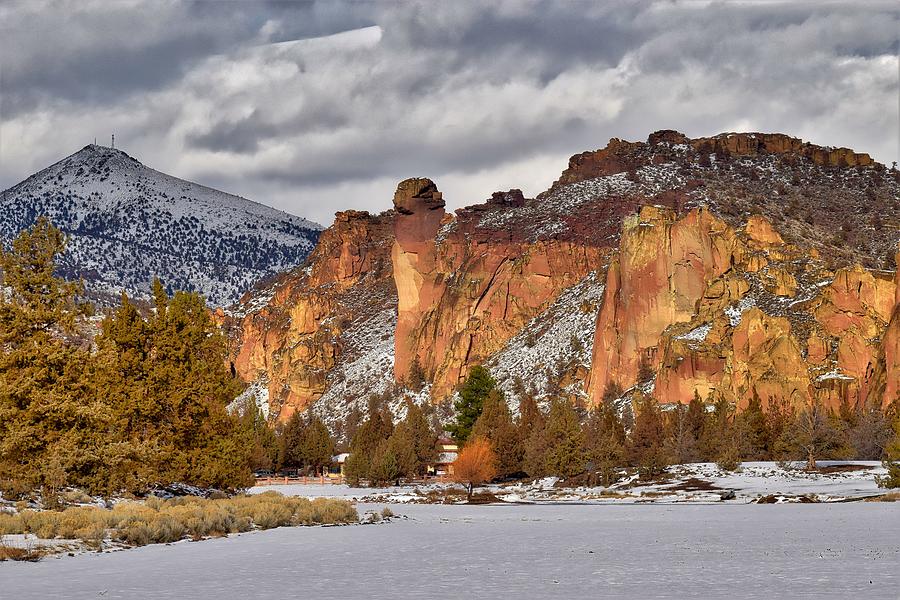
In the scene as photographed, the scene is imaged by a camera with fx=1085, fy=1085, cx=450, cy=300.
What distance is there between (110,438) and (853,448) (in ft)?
264

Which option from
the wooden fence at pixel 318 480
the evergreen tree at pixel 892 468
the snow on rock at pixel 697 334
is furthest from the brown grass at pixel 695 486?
the snow on rock at pixel 697 334

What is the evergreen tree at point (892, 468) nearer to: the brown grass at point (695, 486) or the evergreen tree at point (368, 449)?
the brown grass at point (695, 486)

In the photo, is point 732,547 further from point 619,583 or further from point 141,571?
point 141,571

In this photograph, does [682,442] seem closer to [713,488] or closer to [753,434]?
[753,434]

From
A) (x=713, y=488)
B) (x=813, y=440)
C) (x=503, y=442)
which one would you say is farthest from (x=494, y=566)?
(x=503, y=442)

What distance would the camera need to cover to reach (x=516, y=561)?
87.1ft

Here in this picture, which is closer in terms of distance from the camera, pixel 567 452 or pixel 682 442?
pixel 567 452

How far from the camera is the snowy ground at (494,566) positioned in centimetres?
1956

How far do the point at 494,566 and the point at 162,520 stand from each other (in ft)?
39.8

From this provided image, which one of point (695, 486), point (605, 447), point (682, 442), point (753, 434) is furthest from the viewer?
point (682, 442)

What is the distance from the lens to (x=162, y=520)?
107ft

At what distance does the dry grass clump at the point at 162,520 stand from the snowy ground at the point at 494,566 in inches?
41.0

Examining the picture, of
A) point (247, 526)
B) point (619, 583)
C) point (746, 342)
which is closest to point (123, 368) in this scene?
point (247, 526)

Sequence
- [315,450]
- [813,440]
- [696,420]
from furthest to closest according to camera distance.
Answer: [315,450]
[696,420]
[813,440]
